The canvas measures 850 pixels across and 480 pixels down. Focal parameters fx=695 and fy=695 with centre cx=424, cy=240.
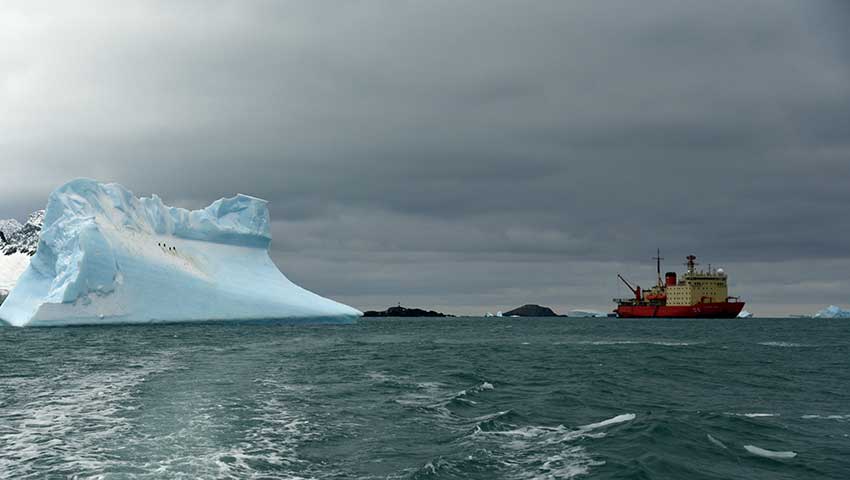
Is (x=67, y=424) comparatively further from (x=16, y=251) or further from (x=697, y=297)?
(x=16, y=251)

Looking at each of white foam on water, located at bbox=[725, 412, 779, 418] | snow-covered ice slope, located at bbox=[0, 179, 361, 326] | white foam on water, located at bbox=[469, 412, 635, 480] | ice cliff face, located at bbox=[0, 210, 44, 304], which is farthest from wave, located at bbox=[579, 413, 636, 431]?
ice cliff face, located at bbox=[0, 210, 44, 304]

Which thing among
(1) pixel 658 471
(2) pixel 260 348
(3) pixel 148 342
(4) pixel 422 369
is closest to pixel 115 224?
(3) pixel 148 342

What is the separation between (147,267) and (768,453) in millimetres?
45755

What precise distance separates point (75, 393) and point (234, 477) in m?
9.37

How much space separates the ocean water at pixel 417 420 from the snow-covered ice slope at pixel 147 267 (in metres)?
24.1

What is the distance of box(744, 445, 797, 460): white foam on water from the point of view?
10.8m

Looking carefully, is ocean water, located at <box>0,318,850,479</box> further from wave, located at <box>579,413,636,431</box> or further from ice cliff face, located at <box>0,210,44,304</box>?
ice cliff face, located at <box>0,210,44,304</box>

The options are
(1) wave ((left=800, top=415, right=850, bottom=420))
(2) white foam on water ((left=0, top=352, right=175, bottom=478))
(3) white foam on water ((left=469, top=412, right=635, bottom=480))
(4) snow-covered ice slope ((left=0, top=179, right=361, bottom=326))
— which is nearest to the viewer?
(3) white foam on water ((left=469, top=412, right=635, bottom=480))

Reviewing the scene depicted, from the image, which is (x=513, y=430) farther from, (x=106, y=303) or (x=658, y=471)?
(x=106, y=303)

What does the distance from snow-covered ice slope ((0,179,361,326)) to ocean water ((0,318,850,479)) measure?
79.1 feet

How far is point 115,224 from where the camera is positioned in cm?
5069

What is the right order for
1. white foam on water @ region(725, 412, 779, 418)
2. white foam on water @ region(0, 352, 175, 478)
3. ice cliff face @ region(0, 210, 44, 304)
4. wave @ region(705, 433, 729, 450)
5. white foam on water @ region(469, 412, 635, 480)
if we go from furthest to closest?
ice cliff face @ region(0, 210, 44, 304) → white foam on water @ region(725, 412, 779, 418) → wave @ region(705, 433, 729, 450) → white foam on water @ region(0, 352, 175, 478) → white foam on water @ region(469, 412, 635, 480)

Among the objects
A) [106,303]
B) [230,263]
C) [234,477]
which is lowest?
[234,477]

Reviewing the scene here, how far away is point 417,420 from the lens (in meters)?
13.4
